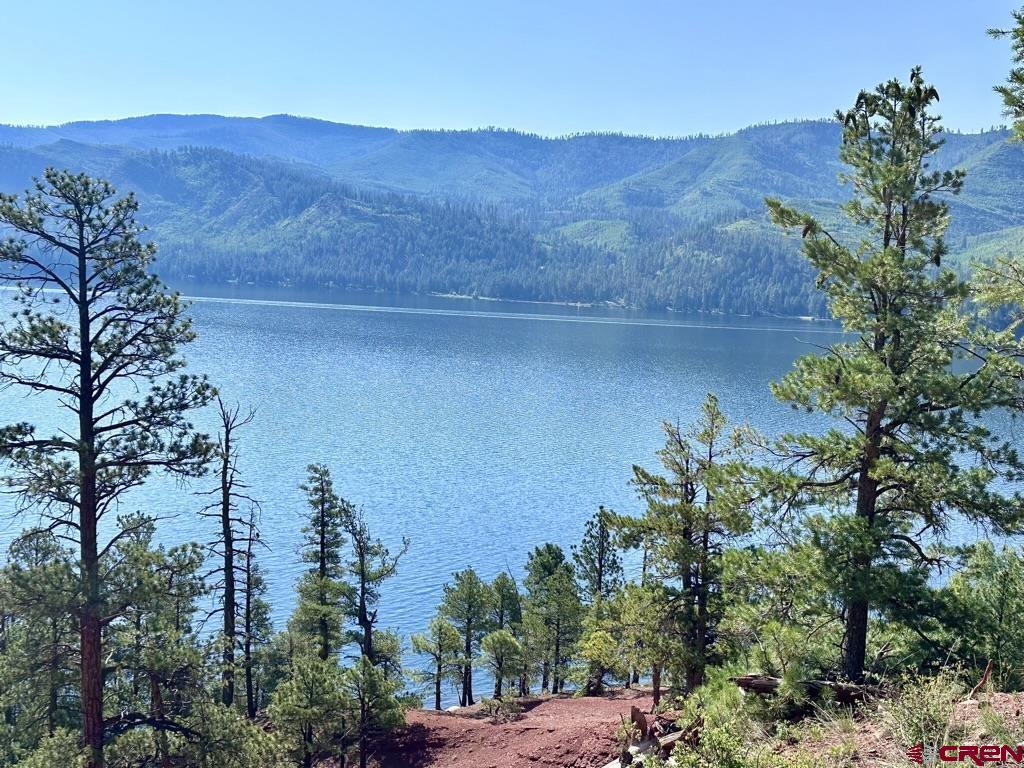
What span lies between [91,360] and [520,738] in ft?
54.1

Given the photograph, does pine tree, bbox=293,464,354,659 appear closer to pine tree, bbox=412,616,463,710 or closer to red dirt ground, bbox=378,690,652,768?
red dirt ground, bbox=378,690,652,768

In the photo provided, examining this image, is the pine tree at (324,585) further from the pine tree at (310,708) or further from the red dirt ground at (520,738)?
the red dirt ground at (520,738)

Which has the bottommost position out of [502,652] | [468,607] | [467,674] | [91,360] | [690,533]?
[467,674]

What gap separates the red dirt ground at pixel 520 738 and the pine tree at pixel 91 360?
1102 centimetres

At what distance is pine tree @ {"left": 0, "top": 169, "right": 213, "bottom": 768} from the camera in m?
12.4

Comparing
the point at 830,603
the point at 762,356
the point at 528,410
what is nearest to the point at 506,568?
the point at 830,603

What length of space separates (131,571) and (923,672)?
44.8 feet

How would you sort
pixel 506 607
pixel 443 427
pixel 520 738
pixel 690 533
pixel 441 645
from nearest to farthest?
pixel 690 533, pixel 520 738, pixel 441 645, pixel 506 607, pixel 443 427

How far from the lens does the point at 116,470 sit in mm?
13266

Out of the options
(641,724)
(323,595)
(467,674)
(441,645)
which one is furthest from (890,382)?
(467,674)

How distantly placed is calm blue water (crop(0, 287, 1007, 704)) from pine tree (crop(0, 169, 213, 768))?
27.1m

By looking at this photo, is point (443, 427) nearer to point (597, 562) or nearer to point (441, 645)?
point (597, 562)

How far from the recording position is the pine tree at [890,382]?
503 inches

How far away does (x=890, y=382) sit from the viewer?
12.6 meters
